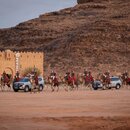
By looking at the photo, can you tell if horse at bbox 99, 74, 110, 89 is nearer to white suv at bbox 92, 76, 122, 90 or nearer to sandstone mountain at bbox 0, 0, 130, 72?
white suv at bbox 92, 76, 122, 90

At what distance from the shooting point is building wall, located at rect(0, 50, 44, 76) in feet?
222

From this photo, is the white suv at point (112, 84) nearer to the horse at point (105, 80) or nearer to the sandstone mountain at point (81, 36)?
the horse at point (105, 80)

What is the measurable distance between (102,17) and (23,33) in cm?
1600

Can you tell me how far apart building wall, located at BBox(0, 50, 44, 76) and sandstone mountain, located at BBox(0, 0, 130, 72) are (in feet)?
45.2

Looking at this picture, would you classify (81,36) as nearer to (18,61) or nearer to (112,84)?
(18,61)

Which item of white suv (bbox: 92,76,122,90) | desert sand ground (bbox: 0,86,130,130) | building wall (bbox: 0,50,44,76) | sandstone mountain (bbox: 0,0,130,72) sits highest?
sandstone mountain (bbox: 0,0,130,72)

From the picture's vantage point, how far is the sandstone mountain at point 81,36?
9125 cm

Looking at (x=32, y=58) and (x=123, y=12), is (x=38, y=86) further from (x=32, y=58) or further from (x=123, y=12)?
(x=123, y=12)

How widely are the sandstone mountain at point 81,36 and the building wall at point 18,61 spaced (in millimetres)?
13771

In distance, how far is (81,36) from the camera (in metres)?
101

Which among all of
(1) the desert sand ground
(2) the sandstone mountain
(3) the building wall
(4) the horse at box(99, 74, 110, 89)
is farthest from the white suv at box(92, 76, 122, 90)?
(2) the sandstone mountain

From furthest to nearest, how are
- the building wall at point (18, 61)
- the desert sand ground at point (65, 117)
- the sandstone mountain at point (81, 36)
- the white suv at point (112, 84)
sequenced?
1. the sandstone mountain at point (81, 36)
2. the building wall at point (18, 61)
3. the white suv at point (112, 84)
4. the desert sand ground at point (65, 117)

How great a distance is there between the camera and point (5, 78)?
4497 centimetres

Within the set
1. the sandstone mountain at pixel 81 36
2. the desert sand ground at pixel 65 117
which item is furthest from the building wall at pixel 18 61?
the desert sand ground at pixel 65 117
